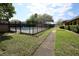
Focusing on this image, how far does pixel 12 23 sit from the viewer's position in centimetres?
1195

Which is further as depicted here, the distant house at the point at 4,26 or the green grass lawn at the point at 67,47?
the distant house at the point at 4,26

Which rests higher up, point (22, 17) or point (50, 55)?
point (22, 17)

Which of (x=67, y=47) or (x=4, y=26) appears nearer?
(x=67, y=47)

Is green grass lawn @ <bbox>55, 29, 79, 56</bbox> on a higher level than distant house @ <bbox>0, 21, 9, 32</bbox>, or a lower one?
lower

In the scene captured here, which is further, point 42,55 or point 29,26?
point 29,26

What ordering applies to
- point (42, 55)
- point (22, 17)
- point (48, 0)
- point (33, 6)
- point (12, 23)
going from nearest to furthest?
point (42, 55) → point (48, 0) → point (33, 6) → point (22, 17) → point (12, 23)

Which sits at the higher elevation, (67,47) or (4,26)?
(4,26)

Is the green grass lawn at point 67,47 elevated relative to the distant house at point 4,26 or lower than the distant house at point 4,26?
lower

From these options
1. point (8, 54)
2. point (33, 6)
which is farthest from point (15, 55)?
point (33, 6)

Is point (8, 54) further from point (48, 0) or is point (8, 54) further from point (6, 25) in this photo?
point (6, 25)

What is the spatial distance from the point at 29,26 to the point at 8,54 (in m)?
6.63

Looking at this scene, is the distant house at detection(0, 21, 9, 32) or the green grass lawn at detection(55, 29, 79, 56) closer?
the green grass lawn at detection(55, 29, 79, 56)

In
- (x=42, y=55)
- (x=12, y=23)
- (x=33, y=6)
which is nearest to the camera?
(x=42, y=55)

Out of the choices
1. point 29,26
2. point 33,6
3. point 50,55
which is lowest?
point 50,55
